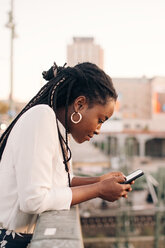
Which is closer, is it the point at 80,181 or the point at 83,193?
the point at 83,193

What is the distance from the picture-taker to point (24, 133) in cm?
151

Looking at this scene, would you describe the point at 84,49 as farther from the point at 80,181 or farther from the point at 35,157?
the point at 35,157

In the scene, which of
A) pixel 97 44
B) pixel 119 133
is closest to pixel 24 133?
pixel 119 133

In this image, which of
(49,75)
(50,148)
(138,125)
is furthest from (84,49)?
(50,148)

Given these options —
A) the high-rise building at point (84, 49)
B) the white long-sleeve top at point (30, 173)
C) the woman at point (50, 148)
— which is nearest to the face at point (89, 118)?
the woman at point (50, 148)

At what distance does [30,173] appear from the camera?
1476mm

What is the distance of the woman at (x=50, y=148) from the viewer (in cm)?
150

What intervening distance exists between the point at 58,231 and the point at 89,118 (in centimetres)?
55

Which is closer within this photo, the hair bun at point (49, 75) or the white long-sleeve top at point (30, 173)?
the white long-sleeve top at point (30, 173)

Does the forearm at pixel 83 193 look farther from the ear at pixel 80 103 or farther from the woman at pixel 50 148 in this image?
the ear at pixel 80 103

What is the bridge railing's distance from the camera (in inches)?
49.1

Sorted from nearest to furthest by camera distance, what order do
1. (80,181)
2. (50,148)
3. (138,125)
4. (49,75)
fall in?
1. (50,148)
2. (49,75)
3. (80,181)
4. (138,125)

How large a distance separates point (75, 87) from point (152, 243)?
24.0 metres

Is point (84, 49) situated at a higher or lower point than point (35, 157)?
lower
